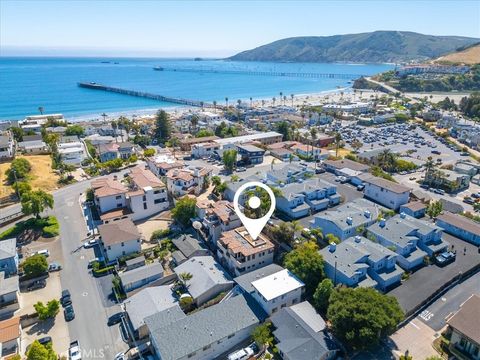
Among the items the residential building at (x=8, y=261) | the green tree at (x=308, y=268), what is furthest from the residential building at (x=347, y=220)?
the residential building at (x=8, y=261)

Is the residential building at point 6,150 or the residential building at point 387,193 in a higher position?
the residential building at point 6,150

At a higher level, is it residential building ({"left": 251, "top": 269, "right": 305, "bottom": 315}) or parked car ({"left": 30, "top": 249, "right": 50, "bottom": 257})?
residential building ({"left": 251, "top": 269, "right": 305, "bottom": 315})

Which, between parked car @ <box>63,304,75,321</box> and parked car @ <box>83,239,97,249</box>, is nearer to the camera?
parked car @ <box>63,304,75,321</box>

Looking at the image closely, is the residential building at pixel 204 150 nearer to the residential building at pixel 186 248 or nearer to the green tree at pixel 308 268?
the residential building at pixel 186 248

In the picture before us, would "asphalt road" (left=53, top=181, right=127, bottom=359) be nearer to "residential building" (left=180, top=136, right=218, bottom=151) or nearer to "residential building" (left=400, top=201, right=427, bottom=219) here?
"residential building" (left=180, top=136, right=218, bottom=151)

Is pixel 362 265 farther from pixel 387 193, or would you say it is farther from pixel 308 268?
pixel 387 193

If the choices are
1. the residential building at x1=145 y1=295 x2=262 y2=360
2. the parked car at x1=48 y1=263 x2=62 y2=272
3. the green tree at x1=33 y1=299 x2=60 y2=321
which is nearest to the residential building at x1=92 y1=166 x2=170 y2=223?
the parked car at x1=48 y1=263 x2=62 y2=272

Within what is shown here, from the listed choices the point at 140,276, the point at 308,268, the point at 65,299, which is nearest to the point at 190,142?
the point at 140,276
